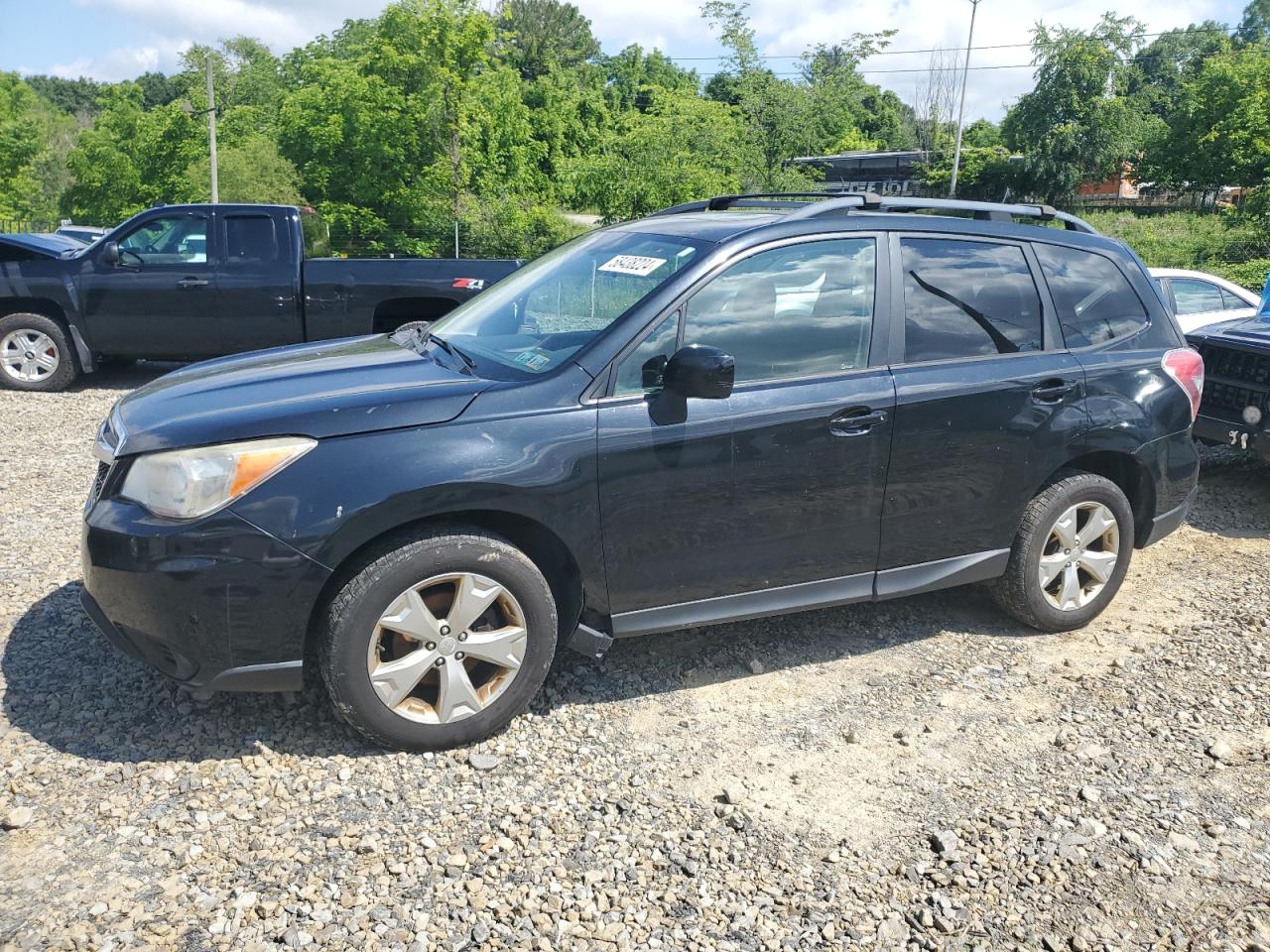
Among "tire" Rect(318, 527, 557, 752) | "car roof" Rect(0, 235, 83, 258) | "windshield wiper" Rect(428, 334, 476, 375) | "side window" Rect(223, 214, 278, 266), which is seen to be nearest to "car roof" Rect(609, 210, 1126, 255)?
"windshield wiper" Rect(428, 334, 476, 375)

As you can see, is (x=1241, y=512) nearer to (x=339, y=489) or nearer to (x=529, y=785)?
(x=529, y=785)

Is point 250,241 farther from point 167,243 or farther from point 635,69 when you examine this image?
point 635,69

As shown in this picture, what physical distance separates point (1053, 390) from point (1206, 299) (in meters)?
6.71

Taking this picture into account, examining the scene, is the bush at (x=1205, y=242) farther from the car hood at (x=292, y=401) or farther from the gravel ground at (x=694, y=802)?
the car hood at (x=292, y=401)

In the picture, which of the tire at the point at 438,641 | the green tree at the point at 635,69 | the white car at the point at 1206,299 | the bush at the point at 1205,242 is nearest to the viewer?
the tire at the point at 438,641

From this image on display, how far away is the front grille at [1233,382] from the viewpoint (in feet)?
22.6

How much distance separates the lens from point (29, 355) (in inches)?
403

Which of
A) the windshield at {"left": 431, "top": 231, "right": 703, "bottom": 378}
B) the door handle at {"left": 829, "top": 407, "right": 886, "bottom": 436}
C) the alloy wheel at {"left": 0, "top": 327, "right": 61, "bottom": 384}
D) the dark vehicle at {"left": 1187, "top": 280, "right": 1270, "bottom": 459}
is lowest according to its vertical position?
the alloy wheel at {"left": 0, "top": 327, "right": 61, "bottom": 384}

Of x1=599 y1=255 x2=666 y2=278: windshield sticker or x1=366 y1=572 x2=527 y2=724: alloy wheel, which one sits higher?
x1=599 y1=255 x2=666 y2=278: windshield sticker

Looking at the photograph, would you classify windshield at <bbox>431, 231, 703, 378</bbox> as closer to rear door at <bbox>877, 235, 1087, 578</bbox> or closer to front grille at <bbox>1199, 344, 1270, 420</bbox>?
rear door at <bbox>877, 235, 1087, 578</bbox>

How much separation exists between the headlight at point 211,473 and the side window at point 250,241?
759 cm

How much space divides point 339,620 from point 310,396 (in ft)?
2.55

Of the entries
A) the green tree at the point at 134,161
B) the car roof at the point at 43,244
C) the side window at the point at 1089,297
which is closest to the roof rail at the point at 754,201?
the side window at the point at 1089,297

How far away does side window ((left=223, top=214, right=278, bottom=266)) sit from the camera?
1032 centimetres
